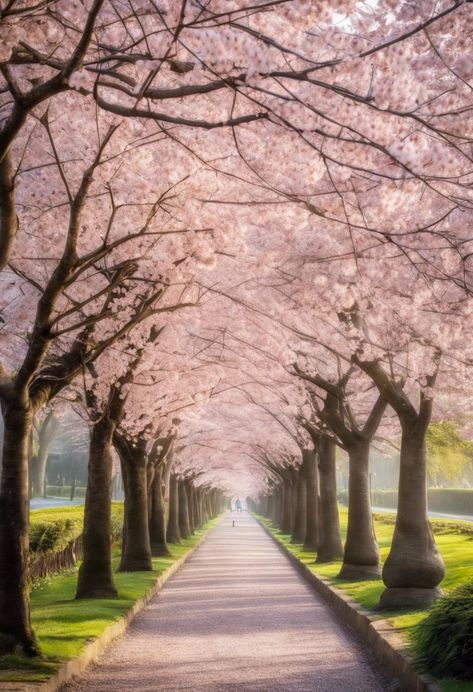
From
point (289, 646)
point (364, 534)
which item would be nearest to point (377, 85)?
point (289, 646)

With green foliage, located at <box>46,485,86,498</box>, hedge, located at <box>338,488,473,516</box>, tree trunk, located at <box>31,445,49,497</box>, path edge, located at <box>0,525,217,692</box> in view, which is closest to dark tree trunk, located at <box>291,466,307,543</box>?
path edge, located at <box>0,525,217,692</box>

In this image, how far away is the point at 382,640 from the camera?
32.1 ft

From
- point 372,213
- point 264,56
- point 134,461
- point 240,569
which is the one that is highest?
point 372,213

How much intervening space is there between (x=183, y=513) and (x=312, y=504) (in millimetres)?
13993

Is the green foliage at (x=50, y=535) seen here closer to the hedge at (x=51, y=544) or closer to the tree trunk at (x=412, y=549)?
the hedge at (x=51, y=544)

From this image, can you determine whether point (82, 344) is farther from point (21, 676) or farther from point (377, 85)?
point (377, 85)

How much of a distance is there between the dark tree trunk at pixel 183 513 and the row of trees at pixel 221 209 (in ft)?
66.4

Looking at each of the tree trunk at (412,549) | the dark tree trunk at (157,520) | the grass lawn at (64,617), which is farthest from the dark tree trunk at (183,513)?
the tree trunk at (412,549)

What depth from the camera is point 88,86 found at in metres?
6.25

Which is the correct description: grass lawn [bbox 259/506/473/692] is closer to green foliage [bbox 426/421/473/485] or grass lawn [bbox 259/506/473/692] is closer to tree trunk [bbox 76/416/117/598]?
green foliage [bbox 426/421/473/485]

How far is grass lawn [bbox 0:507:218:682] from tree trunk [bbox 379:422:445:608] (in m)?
4.51

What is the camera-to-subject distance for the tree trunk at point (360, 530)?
1822cm

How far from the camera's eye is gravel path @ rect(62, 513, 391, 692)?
8.50m

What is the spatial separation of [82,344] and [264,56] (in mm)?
6623
